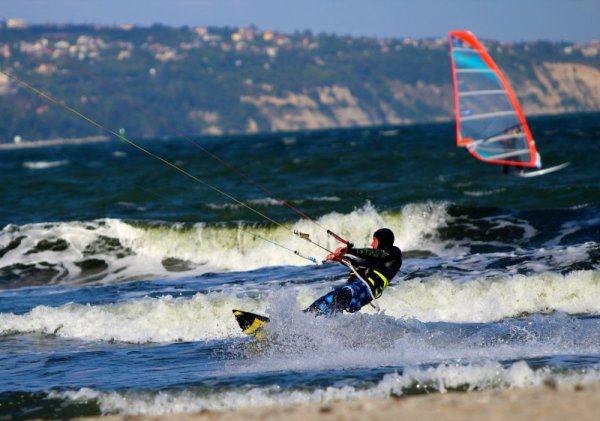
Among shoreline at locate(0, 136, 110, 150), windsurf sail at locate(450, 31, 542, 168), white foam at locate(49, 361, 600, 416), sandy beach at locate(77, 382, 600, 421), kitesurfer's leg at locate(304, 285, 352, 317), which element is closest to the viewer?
sandy beach at locate(77, 382, 600, 421)

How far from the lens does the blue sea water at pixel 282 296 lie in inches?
398

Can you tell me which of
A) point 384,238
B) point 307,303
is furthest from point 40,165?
point 384,238

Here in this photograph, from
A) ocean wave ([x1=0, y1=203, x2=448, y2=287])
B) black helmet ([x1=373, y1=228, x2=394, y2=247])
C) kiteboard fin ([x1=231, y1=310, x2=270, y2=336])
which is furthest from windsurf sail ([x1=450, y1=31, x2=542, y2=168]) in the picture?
kiteboard fin ([x1=231, y1=310, x2=270, y2=336])

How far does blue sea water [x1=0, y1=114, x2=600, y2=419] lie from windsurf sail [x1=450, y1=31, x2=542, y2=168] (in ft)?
2.78

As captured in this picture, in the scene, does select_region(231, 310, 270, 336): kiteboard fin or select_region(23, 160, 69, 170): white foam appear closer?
select_region(231, 310, 270, 336): kiteboard fin

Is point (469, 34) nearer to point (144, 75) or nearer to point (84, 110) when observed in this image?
point (84, 110)

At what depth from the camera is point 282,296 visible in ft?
40.7

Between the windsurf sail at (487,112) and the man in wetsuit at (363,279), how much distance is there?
62.2 feet

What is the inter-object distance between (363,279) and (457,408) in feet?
13.7

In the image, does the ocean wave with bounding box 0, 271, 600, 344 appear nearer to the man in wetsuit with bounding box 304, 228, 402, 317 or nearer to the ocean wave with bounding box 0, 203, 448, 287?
the man in wetsuit with bounding box 304, 228, 402, 317

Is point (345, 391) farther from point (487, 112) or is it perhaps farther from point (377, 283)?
point (487, 112)

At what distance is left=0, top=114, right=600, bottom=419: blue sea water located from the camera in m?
10.1

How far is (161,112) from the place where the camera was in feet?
464

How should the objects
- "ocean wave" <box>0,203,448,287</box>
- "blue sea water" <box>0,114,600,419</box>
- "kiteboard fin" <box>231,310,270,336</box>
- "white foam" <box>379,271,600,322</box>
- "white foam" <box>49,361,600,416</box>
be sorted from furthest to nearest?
"ocean wave" <box>0,203,448,287</box>, "white foam" <box>379,271,600,322</box>, "kiteboard fin" <box>231,310,270,336</box>, "blue sea water" <box>0,114,600,419</box>, "white foam" <box>49,361,600,416</box>
